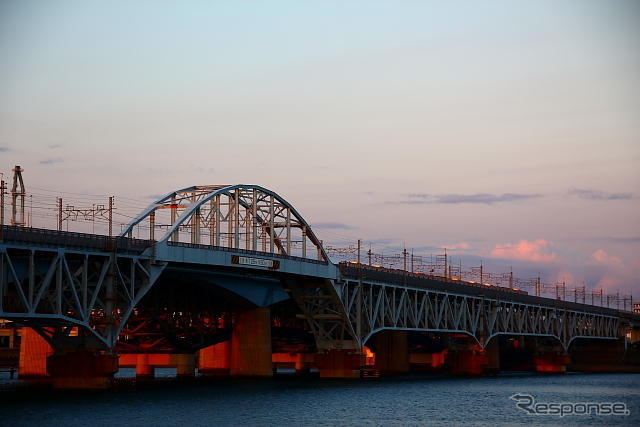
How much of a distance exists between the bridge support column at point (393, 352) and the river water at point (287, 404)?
50454 mm

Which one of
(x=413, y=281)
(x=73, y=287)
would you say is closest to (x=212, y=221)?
(x=73, y=287)

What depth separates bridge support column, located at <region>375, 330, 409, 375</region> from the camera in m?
190

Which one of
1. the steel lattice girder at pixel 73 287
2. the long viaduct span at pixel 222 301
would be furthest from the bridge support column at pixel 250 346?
the steel lattice girder at pixel 73 287

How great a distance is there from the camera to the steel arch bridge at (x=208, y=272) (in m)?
93.7

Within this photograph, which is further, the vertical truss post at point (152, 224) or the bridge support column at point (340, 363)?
the bridge support column at point (340, 363)

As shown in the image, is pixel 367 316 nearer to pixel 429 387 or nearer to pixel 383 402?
pixel 429 387

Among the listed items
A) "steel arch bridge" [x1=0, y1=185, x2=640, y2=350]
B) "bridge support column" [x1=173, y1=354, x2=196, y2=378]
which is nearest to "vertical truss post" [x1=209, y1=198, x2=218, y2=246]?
"steel arch bridge" [x1=0, y1=185, x2=640, y2=350]

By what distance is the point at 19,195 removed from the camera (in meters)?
111

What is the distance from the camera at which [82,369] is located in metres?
101

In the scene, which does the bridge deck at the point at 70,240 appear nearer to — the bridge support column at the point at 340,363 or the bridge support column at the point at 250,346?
the bridge support column at the point at 250,346

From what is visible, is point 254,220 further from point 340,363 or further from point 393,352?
point 393,352

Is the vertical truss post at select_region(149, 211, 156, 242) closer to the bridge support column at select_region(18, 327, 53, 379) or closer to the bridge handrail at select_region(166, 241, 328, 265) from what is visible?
the bridge handrail at select_region(166, 241, 328, 265)

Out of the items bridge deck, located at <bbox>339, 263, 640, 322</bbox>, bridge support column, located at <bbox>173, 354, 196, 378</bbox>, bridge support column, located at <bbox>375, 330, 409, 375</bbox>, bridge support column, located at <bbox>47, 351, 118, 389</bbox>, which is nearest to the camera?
bridge support column, located at <bbox>47, 351, 118, 389</bbox>

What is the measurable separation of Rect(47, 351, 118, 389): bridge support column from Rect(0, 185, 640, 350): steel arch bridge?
132 cm
